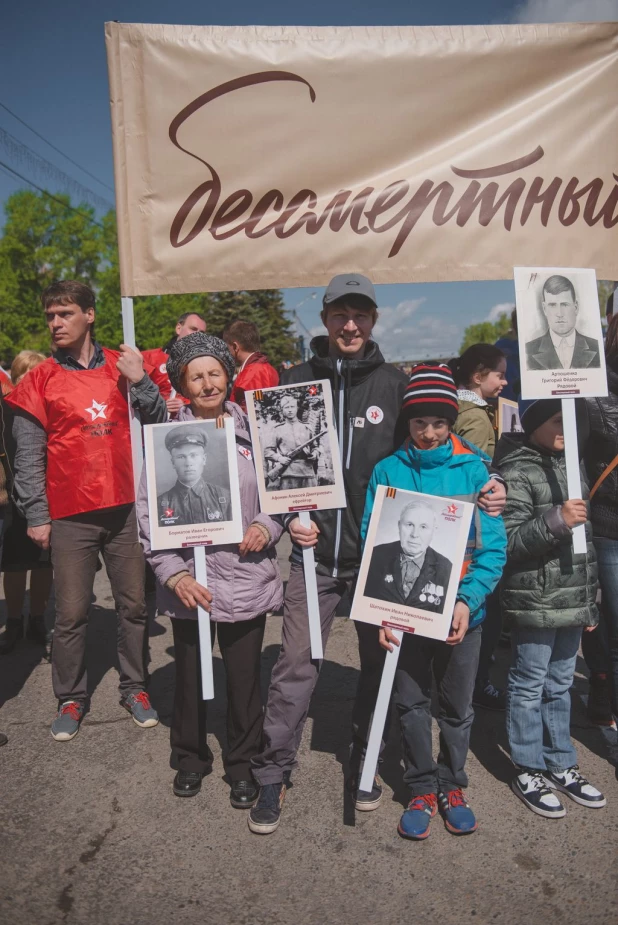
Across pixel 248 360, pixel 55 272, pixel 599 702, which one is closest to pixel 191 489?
pixel 599 702

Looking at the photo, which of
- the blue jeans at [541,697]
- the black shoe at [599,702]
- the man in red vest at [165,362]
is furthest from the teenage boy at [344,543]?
the man in red vest at [165,362]

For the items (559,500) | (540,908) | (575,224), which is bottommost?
(540,908)

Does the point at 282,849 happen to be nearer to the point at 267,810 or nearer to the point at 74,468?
the point at 267,810

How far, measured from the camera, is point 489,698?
4.12 meters

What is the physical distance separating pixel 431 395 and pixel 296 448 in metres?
0.60

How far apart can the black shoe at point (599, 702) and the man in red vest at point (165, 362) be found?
308 cm

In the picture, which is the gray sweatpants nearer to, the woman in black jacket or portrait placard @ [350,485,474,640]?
portrait placard @ [350,485,474,640]

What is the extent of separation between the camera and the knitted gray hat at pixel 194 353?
10.1ft

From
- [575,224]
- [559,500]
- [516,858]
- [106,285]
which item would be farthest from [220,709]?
[106,285]

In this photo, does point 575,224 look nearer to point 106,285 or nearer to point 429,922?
point 429,922

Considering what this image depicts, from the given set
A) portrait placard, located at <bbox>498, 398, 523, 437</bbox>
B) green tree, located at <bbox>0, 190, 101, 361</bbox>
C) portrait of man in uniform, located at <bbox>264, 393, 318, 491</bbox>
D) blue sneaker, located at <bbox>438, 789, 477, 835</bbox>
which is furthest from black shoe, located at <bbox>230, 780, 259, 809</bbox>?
green tree, located at <bbox>0, 190, 101, 361</bbox>

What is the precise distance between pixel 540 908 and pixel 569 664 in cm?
107

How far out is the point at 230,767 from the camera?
322cm

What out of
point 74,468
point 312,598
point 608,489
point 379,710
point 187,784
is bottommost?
point 187,784
